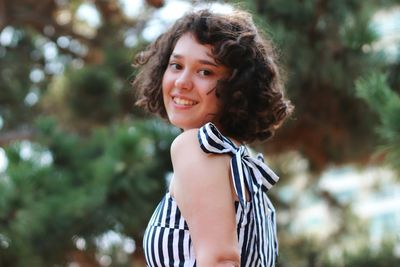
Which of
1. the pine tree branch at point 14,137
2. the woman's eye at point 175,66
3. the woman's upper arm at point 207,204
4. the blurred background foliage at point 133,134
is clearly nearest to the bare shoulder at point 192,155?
the woman's upper arm at point 207,204

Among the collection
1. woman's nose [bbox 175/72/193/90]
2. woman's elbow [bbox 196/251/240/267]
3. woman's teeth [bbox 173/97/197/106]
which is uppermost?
woman's nose [bbox 175/72/193/90]

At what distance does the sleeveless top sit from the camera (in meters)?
0.92

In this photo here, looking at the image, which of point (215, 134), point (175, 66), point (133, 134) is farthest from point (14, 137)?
point (215, 134)

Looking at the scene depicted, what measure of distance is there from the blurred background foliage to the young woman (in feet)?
2.43

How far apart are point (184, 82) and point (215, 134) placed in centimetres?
→ 11

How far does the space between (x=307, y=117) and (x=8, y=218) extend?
111 cm

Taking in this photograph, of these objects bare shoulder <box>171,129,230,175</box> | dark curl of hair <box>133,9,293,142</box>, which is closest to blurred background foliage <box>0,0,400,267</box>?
dark curl of hair <box>133,9,293,142</box>

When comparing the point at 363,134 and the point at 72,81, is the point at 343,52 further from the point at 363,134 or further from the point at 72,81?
the point at 72,81

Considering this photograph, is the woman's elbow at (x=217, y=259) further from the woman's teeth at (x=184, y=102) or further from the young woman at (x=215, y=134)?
the woman's teeth at (x=184, y=102)

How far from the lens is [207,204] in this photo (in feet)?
2.89

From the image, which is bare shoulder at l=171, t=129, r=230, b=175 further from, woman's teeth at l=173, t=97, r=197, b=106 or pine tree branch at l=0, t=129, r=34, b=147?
pine tree branch at l=0, t=129, r=34, b=147

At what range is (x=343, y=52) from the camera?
2627mm

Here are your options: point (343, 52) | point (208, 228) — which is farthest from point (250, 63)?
point (343, 52)

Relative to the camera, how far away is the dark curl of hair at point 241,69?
102 cm
